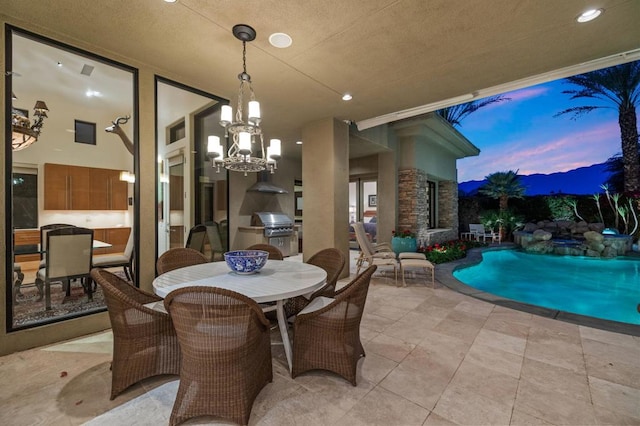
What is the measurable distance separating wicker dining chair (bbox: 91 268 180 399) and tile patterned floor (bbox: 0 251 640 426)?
0.12 meters

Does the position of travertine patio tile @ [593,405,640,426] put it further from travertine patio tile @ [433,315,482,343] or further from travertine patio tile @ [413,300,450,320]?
travertine patio tile @ [413,300,450,320]

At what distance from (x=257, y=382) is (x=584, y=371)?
2.44 m

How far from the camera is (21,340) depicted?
2.32 meters

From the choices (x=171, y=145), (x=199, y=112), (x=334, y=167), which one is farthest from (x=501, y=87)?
(x=171, y=145)

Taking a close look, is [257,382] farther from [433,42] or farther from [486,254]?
[486,254]

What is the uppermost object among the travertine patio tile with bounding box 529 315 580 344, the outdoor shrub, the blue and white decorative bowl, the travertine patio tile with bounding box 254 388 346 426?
the blue and white decorative bowl

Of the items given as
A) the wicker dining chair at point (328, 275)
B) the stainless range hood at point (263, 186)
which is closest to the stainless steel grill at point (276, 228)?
the stainless range hood at point (263, 186)

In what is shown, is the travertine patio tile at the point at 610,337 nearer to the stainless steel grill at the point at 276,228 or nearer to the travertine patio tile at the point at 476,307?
the travertine patio tile at the point at 476,307

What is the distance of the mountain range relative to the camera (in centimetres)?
1220

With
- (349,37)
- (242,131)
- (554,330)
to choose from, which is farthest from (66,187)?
(554,330)

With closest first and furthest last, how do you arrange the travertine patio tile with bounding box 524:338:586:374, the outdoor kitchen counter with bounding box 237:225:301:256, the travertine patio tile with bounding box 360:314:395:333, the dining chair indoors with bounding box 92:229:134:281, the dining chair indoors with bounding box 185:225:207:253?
the travertine patio tile with bounding box 524:338:586:374 < the travertine patio tile with bounding box 360:314:395:333 < the dining chair indoors with bounding box 92:229:134:281 < the dining chair indoors with bounding box 185:225:207:253 < the outdoor kitchen counter with bounding box 237:225:301:256

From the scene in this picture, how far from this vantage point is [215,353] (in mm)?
1421

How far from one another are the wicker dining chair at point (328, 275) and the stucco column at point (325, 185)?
184 cm

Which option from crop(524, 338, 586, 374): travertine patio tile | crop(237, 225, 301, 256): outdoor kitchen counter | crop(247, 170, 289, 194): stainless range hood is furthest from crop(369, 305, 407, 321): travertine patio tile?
crop(247, 170, 289, 194): stainless range hood
